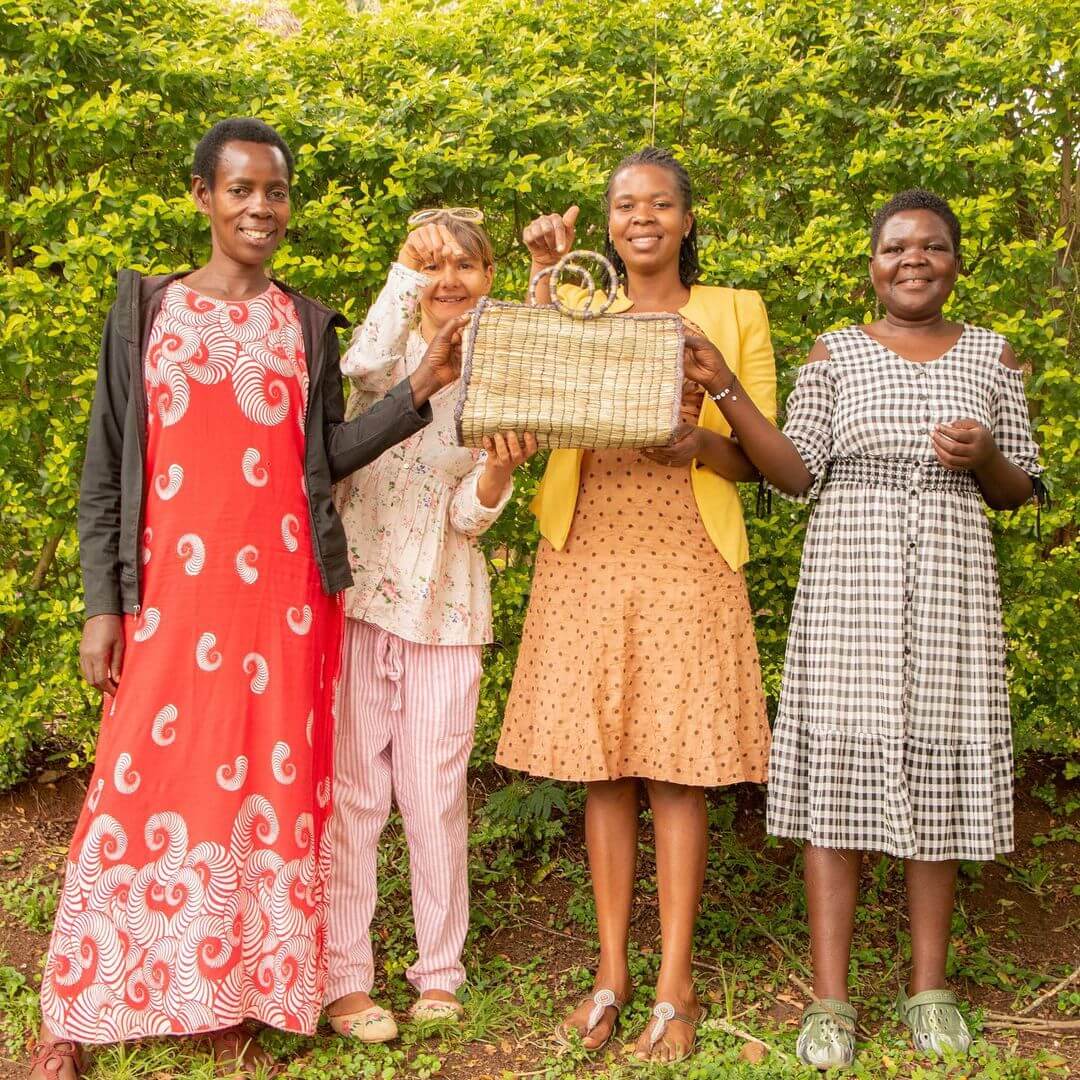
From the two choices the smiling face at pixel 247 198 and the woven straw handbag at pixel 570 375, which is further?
the smiling face at pixel 247 198

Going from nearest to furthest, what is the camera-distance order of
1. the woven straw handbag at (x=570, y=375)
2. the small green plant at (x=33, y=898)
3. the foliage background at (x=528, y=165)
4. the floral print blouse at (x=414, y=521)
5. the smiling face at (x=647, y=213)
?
the woven straw handbag at (x=570, y=375), the smiling face at (x=647, y=213), the floral print blouse at (x=414, y=521), the foliage background at (x=528, y=165), the small green plant at (x=33, y=898)

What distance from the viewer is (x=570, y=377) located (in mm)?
2908

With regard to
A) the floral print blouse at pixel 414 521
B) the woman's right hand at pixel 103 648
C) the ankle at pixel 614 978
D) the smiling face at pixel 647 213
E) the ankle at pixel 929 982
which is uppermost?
the smiling face at pixel 647 213

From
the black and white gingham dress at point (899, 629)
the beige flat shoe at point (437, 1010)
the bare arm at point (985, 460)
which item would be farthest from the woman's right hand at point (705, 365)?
→ the beige flat shoe at point (437, 1010)

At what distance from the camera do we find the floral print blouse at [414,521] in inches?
130

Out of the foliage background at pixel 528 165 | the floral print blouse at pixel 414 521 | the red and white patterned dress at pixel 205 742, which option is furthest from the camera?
the foliage background at pixel 528 165

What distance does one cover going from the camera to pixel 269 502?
3057 mm

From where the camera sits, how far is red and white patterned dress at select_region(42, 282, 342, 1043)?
2.96 m

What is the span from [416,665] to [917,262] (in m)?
1.68

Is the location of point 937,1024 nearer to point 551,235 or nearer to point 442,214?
point 551,235

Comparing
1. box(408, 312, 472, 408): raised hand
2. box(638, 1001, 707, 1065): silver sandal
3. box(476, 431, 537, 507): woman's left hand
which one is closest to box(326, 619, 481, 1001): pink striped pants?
box(476, 431, 537, 507): woman's left hand

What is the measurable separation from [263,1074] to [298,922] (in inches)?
14.6

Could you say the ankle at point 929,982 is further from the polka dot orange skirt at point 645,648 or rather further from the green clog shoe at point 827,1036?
the polka dot orange skirt at point 645,648

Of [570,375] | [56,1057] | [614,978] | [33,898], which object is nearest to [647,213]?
[570,375]
